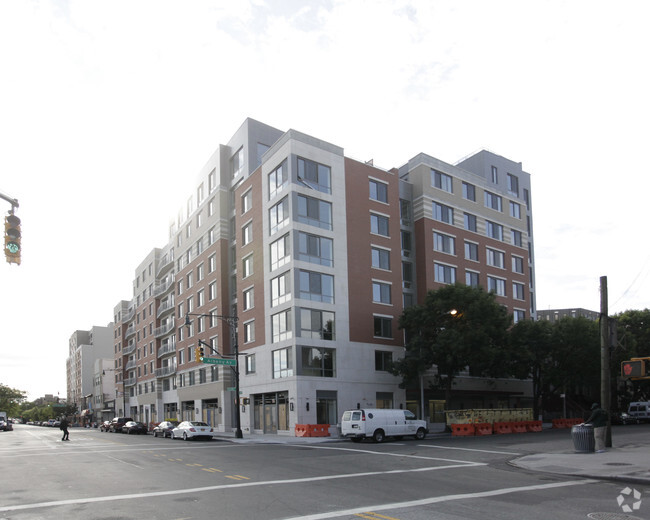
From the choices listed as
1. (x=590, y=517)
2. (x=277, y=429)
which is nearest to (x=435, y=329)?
(x=277, y=429)

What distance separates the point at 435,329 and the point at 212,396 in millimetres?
24821

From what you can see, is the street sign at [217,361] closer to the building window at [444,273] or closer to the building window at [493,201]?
the building window at [444,273]

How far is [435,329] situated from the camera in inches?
1718

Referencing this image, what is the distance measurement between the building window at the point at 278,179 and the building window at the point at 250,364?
13353 mm

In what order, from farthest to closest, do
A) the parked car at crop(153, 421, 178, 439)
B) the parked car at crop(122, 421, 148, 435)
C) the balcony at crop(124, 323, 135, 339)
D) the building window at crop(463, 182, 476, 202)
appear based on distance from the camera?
the balcony at crop(124, 323, 135, 339) → the building window at crop(463, 182, 476, 202) → the parked car at crop(122, 421, 148, 435) → the parked car at crop(153, 421, 178, 439)

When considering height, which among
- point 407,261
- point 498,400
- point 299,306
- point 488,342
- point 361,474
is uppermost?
point 407,261

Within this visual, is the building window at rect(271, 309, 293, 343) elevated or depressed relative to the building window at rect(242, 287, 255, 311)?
depressed

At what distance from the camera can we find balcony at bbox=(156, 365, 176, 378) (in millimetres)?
68875

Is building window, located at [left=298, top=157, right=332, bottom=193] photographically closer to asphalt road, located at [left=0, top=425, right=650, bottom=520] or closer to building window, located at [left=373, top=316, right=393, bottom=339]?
building window, located at [left=373, top=316, right=393, bottom=339]

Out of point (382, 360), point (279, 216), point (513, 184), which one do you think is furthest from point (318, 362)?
point (513, 184)

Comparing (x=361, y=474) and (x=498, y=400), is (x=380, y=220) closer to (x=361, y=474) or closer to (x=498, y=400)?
(x=498, y=400)

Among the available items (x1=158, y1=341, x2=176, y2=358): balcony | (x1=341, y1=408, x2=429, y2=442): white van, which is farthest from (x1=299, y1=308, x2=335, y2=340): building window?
(x1=158, y1=341, x2=176, y2=358): balcony

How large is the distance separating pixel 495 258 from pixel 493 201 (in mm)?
6127

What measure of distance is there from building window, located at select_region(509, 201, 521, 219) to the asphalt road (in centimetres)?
4565
